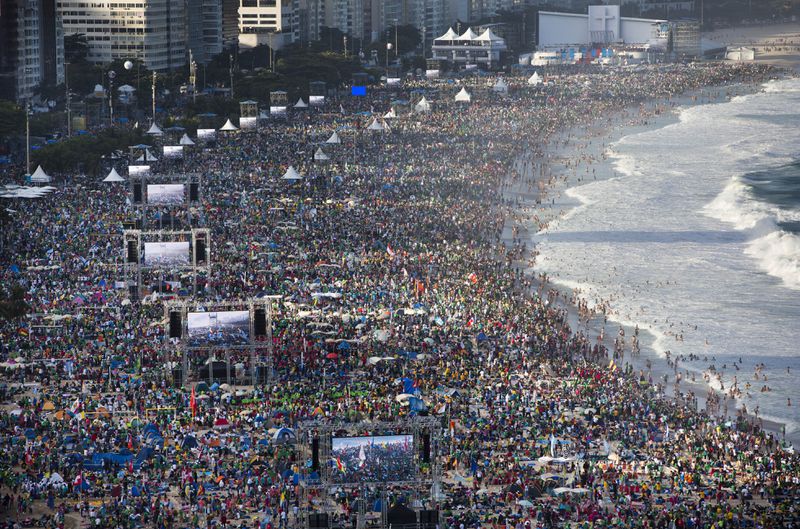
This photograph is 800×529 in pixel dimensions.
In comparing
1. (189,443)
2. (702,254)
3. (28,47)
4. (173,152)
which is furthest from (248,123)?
(189,443)

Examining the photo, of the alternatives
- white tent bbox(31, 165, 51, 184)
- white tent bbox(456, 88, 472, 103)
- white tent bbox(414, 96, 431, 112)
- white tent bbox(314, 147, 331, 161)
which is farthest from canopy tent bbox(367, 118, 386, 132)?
white tent bbox(31, 165, 51, 184)

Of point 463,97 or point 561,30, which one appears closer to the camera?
point 463,97

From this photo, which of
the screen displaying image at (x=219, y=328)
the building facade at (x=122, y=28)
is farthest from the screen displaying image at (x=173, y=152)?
the building facade at (x=122, y=28)

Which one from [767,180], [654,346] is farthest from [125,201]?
[767,180]

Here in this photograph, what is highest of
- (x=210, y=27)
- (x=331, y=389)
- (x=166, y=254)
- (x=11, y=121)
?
(x=210, y=27)

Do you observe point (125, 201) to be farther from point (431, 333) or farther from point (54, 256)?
point (431, 333)

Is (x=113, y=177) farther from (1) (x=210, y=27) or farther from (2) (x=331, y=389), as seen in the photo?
(1) (x=210, y=27)

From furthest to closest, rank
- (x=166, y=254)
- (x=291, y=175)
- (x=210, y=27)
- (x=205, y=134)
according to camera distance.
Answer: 1. (x=210, y=27)
2. (x=205, y=134)
3. (x=291, y=175)
4. (x=166, y=254)

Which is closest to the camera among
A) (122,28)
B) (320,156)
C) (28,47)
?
(320,156)
